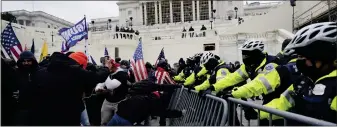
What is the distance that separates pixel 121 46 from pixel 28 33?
11.7m

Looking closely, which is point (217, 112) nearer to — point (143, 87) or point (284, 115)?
point (143, 87)

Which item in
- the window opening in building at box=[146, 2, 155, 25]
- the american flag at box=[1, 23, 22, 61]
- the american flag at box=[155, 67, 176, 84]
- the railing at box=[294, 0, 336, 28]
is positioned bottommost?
the american flag at box=[155, 67, 176, 84]

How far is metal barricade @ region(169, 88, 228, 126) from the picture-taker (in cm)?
484

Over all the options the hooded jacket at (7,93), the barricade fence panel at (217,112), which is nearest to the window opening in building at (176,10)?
the barricade fence panel at (217,112)

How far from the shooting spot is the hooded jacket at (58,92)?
4496 mm

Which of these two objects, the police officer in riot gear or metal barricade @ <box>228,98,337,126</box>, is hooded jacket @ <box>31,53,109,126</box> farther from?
the police officer in riot gear

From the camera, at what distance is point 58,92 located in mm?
4504

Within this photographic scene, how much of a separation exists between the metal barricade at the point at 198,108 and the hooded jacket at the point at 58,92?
165 cm

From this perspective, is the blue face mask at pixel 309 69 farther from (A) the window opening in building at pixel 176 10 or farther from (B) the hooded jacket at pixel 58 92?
(A) the window opening in building at pixel 176 10

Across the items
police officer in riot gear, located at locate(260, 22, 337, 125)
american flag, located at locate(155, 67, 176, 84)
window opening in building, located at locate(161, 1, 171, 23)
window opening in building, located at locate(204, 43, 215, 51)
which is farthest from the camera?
window opening in building, located at locate(161, 1, 171, 23)

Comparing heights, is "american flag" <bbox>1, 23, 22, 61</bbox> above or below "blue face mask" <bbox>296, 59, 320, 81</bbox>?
above

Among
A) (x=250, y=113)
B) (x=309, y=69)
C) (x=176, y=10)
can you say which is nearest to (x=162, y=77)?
(x=250, y=113)

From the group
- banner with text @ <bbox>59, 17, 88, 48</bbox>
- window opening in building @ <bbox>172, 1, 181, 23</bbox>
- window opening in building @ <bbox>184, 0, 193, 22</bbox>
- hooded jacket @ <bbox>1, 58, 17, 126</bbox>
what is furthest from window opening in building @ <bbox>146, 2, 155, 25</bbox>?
hooded jacket @ <bbox>1, 58, 17, 126</bbox>

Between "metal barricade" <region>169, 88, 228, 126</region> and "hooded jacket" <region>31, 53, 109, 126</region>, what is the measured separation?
165 centimetres
